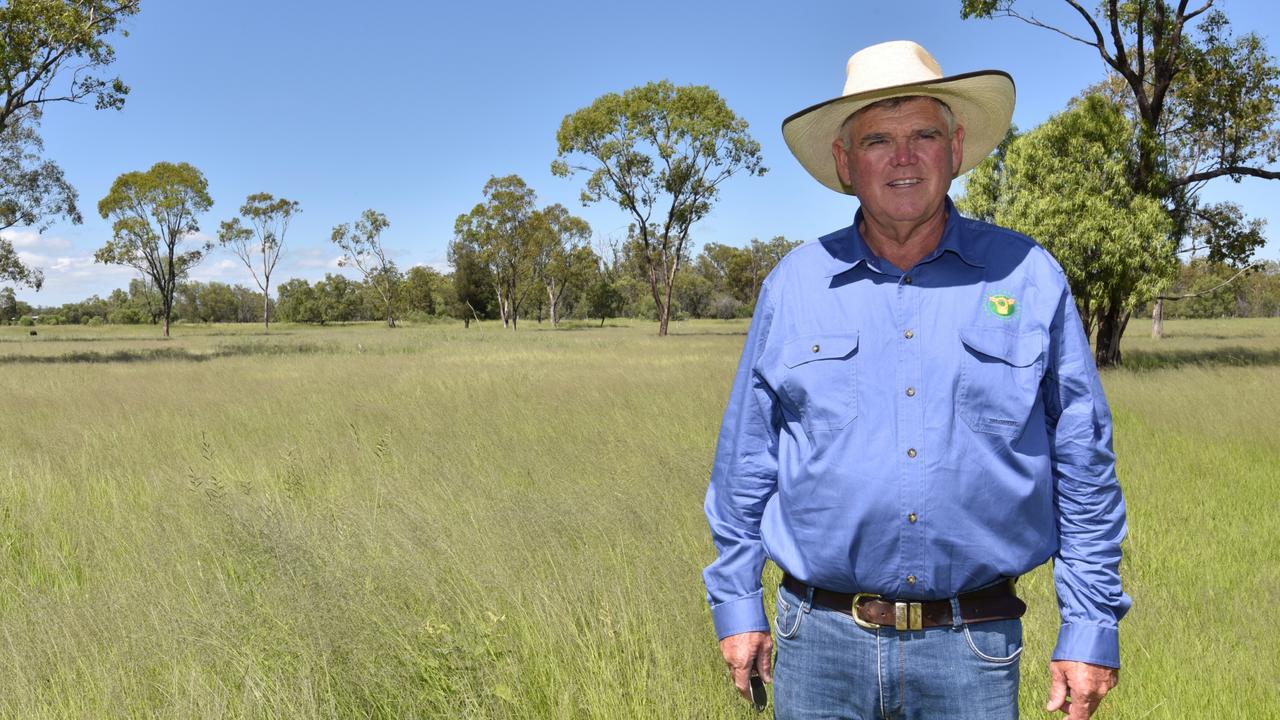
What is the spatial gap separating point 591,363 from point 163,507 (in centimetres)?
1487

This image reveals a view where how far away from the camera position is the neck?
2.04m

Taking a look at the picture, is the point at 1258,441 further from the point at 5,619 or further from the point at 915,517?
the point at 5,619

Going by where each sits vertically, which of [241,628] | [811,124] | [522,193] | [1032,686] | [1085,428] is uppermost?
[522,193]

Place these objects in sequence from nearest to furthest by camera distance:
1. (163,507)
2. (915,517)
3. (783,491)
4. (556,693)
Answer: (915,517)
(783,491)
(556,693)
(163,507)

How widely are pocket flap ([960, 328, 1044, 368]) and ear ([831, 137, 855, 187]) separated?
70cm

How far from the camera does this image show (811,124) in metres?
2.33

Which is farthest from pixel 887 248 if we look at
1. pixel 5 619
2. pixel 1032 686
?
pixel 5 619

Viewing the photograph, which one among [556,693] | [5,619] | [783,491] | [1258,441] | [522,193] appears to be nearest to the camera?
[783,491]

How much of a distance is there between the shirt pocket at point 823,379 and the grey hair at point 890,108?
2.19 ft

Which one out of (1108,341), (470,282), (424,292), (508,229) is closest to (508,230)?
(508,229)

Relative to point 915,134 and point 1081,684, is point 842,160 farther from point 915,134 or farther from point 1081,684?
point 1081,684

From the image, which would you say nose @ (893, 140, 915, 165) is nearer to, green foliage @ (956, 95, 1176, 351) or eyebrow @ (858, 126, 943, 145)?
eyebrow @ (858, 126, 943, 145)

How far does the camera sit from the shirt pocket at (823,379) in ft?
6.23

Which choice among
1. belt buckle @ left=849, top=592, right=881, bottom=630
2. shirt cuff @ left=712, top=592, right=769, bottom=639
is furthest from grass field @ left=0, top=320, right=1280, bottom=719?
belt buckle @ left=849, top=592, right=881, bottom=630
